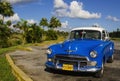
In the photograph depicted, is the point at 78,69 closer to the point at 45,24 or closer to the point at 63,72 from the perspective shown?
the point at 63,72

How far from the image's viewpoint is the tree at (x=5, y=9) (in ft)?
165

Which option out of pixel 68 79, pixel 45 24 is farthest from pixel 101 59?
pixel 45 24

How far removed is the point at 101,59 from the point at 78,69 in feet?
2.98

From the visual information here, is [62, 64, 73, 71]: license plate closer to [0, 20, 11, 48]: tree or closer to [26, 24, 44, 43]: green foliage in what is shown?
[0, 20, 11, 48]: tree

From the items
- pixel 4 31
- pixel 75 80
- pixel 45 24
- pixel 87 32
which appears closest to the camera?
pixel 75 80

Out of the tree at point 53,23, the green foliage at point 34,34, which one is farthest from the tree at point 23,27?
the tree at point 53,23

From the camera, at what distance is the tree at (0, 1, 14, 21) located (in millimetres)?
50272

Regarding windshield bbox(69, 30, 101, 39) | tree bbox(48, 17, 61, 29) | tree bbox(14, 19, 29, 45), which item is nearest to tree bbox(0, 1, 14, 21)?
tree bbox(14, 19, 29, 45)

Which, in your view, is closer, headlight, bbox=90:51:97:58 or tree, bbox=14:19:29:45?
headlight, bbox=90:51:97:58

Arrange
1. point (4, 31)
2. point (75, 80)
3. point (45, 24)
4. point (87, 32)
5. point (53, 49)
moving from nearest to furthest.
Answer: point (75, 80), point (53, 49), point (87, 32), point (4, 31), point (45, 24)

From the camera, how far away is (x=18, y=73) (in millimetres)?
9586

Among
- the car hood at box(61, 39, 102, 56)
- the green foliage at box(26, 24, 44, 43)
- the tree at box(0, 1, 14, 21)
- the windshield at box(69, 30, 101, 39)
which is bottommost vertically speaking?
the green foliage at box(26, 24, 44, 43)

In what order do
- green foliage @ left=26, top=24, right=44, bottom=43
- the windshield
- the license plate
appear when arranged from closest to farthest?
the license plate
the windshield
green foliage @ left=26, top=24, right=44, bottom=43

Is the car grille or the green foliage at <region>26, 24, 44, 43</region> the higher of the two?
the car grille
